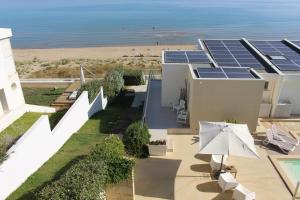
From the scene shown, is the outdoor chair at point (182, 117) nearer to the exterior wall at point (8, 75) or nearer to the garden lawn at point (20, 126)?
the garden lawn at point (20, 126)

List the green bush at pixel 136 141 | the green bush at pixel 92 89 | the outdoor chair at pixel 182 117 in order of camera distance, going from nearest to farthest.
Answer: the green bush at pixel 136 141
the outdoor chair at pixel 182 117
the green bush at pixel 92 89

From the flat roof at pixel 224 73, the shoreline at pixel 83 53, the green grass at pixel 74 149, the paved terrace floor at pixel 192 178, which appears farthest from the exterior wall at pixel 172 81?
the shoreline at pixel 83 53

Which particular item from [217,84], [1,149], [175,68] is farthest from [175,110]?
[1,149]

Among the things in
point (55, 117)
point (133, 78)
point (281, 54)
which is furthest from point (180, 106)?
point (133, 78)

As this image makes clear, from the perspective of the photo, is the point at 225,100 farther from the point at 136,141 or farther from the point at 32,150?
the point at 32,150

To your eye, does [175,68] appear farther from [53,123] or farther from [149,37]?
[149,37]

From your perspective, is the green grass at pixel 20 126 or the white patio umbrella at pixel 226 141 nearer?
the white patio umbrella at pixel 226 141

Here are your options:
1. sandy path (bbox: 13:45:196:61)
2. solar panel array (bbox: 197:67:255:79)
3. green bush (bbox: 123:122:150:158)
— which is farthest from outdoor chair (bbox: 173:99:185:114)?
sandy path (bbox: 13:45:196:61)
